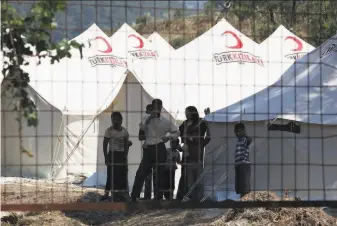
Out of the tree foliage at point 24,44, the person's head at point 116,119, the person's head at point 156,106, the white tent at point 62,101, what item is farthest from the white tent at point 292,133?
the tree foliage at point 24,44

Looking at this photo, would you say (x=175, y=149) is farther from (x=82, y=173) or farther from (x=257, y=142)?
(x=82, y=173)

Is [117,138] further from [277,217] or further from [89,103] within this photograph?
[89,103]

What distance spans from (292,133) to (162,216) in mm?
2503

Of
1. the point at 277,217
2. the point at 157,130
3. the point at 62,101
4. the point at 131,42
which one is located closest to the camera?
the point at 277,217

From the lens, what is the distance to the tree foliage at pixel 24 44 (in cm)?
570

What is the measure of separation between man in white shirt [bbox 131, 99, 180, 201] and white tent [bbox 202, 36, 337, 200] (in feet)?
3.15

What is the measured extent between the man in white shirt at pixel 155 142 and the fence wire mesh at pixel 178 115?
2cm

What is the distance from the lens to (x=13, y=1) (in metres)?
6.35

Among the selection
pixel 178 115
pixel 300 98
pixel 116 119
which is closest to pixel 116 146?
pixel 116 119

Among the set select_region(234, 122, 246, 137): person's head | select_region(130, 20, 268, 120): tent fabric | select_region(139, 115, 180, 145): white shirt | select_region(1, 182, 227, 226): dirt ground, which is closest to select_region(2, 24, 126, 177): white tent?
select_region(130, 20, 268, 120): tent fabric

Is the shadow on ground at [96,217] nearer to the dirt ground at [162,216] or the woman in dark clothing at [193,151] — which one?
the dirt ground at [162,216]

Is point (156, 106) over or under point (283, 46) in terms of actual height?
under

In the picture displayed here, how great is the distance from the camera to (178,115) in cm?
1488

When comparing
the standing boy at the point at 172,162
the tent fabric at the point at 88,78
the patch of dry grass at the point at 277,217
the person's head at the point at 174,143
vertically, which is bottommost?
the patch of dry grass at the point at 277,217
